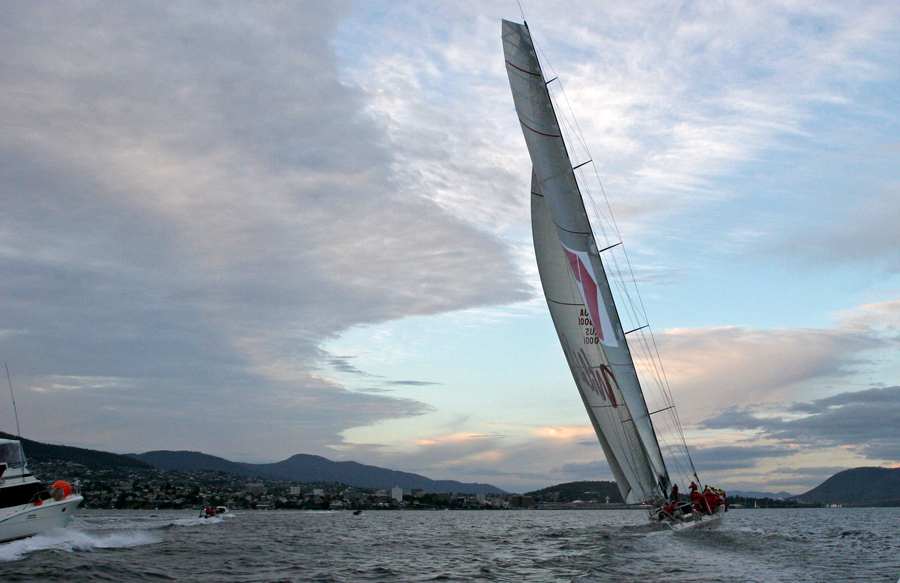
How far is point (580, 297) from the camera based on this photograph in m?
24.9

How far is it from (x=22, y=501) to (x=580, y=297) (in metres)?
19.7

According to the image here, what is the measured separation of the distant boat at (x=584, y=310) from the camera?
23.2 metres

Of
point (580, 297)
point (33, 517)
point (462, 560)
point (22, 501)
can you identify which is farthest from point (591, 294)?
point (22, 501)

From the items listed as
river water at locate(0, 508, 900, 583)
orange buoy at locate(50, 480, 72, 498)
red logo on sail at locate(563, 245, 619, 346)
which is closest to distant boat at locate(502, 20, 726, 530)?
red logo on sail at locate(563, 245, 619, 346)

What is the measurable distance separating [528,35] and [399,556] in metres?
18.3

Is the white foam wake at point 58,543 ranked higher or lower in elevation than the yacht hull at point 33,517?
lower

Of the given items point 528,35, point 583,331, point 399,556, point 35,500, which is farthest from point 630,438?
point 35,500

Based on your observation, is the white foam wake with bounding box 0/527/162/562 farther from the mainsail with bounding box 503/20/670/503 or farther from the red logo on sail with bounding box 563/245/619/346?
the red logo on sail with bounding box 563/245/619/346

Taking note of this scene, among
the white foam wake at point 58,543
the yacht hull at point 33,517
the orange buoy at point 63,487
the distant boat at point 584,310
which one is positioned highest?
the distant boat at point 584,310

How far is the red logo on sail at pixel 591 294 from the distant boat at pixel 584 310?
0.03 meters

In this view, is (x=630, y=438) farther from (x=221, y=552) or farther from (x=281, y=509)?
(x=281, y=509)

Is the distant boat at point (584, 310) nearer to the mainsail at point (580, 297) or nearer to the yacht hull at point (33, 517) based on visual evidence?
the mainsail at point (580, 297)

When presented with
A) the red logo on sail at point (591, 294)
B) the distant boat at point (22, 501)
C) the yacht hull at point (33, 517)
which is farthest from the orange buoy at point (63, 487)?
the red logo on sail at point (591, 294)

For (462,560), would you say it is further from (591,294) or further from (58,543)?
(58,543)
